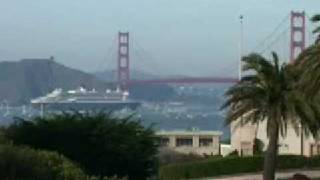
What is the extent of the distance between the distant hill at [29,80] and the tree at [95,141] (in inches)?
3935

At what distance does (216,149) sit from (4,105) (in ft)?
172

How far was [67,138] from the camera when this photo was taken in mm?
49938

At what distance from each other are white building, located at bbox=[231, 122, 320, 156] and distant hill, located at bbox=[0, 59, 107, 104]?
6586 cm

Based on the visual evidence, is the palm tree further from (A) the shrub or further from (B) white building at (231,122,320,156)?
(B) white building at (231,122,320,156)

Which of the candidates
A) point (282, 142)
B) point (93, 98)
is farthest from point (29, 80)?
point (282, 142)

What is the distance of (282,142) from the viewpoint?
84.8 m

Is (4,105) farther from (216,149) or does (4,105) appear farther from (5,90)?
(216,149)

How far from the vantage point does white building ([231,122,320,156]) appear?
80.2m

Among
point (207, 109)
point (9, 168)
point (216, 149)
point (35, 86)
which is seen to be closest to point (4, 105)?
point (35, 86)

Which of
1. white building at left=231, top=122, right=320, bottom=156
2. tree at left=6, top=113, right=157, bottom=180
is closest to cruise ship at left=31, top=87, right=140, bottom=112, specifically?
white building at left=231, top=122, right=320, bottom=156

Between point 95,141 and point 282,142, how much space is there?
37332 mm

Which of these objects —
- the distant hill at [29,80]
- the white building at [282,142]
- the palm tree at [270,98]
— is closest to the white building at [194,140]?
the white building at [282,142]

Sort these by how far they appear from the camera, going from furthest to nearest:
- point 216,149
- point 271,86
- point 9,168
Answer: point 216,149
point 271,86
point 9,168

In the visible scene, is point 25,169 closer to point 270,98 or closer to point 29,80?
point 270,98
